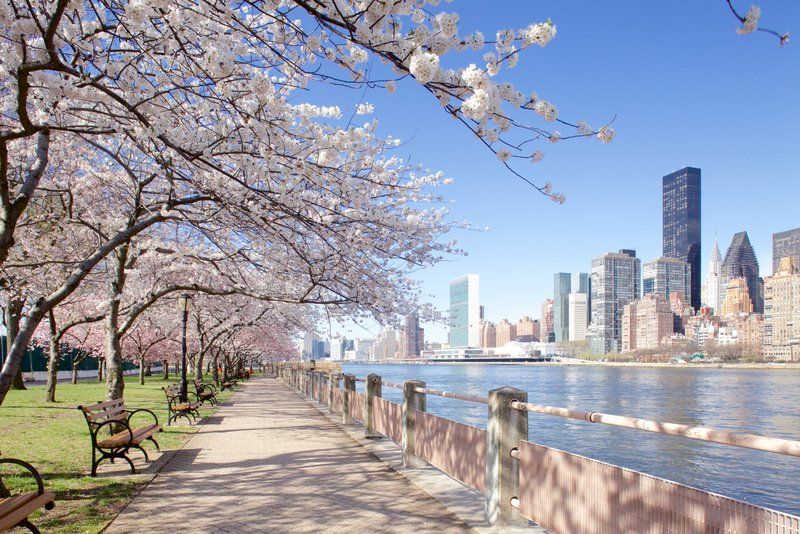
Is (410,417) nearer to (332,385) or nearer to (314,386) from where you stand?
(332,385)

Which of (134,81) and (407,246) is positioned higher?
(134,81)

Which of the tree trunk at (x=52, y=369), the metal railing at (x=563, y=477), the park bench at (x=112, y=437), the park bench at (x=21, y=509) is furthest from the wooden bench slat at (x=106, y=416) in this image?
the tree trunk at (x=52, y=369)

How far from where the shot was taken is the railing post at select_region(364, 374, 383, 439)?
499 inches

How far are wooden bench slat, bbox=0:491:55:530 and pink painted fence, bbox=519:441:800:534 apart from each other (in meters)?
4.29

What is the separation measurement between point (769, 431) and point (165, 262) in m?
28.5

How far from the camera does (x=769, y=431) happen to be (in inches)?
1178

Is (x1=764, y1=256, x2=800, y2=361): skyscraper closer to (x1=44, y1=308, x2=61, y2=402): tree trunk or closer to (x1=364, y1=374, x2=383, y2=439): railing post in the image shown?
(x1=44, y1=308, x2=61, y2=402): tree trunk

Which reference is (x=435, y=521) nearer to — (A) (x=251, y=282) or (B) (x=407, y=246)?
(B) (x=407, y=246)

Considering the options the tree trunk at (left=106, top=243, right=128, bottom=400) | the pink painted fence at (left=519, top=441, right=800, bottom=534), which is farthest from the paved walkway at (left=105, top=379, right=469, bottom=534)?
the tree trunk at (left=106, top=243, right=128, bottom=400)

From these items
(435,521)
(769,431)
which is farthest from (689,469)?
(435,521)

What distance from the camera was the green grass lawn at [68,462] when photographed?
6660 millimetres

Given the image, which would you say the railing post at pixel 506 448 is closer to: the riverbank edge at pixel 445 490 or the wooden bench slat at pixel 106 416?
the riverbank edge at pixel 445 490

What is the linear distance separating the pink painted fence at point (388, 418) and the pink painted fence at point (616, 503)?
474cm

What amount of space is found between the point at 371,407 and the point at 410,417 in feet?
11.3
